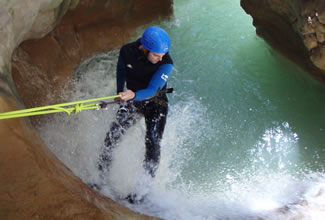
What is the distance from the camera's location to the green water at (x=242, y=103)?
430 centimetres

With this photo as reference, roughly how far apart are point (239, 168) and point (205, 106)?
1.23 metres

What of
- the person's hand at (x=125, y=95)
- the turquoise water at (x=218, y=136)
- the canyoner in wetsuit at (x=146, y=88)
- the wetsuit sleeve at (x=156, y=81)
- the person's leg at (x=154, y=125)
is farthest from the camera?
the turquoise water at (x=218, y=136)

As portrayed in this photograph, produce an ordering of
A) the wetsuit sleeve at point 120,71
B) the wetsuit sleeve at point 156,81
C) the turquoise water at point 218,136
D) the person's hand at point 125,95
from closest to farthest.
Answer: the person's hand at point 125,95 → the wetsuit sleeve at point 156,81 → the wetsuit sleeve at point 120,71 → the turquoise water at point 218,136

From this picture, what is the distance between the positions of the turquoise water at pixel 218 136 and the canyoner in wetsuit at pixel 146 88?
0.38m

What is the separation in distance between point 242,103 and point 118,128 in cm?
267

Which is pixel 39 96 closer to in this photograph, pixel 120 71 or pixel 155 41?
pixel 120 71

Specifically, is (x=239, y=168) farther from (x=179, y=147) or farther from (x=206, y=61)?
(x=206, y=61)

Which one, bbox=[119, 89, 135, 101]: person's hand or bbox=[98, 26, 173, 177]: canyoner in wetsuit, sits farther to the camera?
bbox=[98, 26, 173, 177]: canyoner in wetsuit

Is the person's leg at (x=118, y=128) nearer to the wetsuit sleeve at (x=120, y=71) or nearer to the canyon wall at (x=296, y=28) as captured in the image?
the wetsuit sleeve at (x=120, y=71)

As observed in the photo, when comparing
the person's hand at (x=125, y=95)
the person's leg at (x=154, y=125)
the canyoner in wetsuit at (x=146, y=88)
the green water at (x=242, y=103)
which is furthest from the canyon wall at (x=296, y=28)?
the person's hand at (x=125, y=95)

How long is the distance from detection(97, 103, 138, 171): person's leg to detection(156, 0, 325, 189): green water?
3.98ft

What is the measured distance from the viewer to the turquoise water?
3.48m

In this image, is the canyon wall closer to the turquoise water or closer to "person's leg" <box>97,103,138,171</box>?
the turquoise water

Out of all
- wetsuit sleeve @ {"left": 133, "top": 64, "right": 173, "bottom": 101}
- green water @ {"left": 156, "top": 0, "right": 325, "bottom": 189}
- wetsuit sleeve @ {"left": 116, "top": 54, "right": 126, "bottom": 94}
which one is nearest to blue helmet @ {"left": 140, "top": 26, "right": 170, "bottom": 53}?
wetsuit sleeve @ {"left": 133, "top": 64, "right": 173, "bottom": 101}
